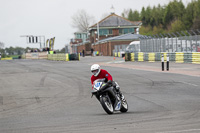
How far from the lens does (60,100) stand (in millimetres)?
12672

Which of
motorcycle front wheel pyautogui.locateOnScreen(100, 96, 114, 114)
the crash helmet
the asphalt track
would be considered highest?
the crash helmet

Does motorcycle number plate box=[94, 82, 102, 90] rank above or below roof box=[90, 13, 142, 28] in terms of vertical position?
below

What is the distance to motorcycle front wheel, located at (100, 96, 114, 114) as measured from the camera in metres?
9.04

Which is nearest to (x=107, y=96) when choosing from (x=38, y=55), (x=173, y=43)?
(x=173, y=43)

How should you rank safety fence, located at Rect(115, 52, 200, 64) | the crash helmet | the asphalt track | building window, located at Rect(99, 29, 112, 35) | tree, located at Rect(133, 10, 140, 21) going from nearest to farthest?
the asphalt track < the crash helmet < safety fence, located at Rect(115, 52, 200, 64) < building window, located at Rect(99, 29, 112, 35) < tree, located at Rect(133, 10, 140, 21)

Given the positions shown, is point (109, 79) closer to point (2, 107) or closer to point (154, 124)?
point (154, 124)

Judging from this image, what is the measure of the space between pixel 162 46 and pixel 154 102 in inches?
1081

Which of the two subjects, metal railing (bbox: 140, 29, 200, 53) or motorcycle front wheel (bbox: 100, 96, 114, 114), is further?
metal railing (bbox: 140, 29, 200, 53)

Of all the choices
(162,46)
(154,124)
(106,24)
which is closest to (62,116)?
(154,124)

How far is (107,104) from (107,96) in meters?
0.20

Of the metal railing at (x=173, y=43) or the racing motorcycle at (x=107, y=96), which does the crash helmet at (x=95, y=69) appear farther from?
the metal railing at (x=173, y=43)

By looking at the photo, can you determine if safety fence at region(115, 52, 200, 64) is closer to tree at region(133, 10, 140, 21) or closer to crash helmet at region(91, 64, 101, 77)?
crash helmet at region(91, 64, 101, 77)

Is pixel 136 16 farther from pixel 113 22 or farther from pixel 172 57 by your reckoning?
pixel 172 57

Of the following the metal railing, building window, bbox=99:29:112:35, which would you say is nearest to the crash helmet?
the metal railing
